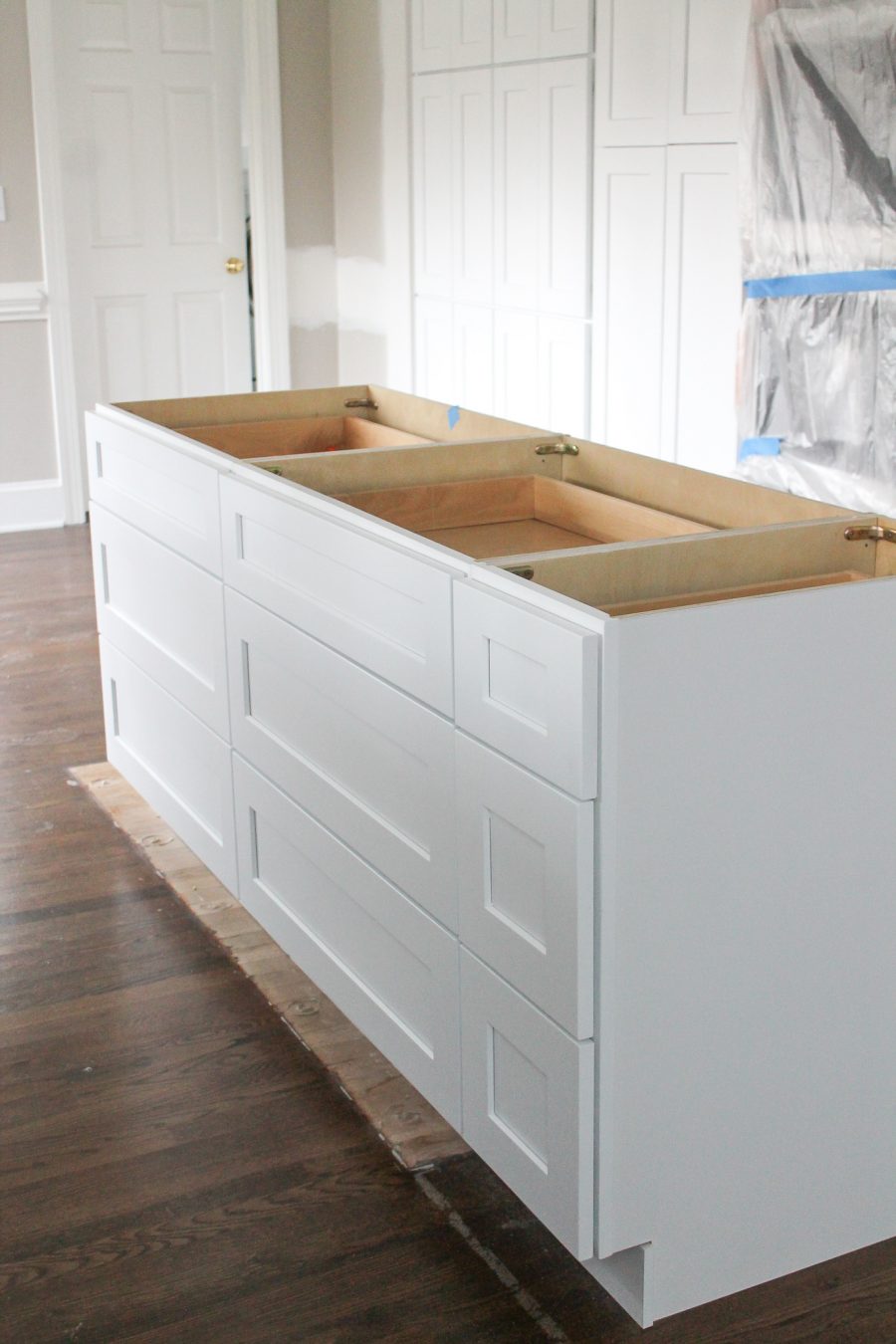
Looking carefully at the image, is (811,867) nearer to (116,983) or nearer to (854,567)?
(854,567)

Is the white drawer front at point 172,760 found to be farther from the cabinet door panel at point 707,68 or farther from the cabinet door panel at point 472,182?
the cabinet door panel at point 472,182

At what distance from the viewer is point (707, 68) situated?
13.0ft

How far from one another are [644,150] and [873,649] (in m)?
2.98

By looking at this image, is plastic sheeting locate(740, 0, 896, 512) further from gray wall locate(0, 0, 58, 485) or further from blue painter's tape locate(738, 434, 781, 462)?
gray wall locate(0, 0, 58, 485)

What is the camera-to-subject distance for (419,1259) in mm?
1905

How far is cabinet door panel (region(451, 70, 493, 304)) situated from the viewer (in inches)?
203

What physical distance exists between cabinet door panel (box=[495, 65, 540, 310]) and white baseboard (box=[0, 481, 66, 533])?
219cm

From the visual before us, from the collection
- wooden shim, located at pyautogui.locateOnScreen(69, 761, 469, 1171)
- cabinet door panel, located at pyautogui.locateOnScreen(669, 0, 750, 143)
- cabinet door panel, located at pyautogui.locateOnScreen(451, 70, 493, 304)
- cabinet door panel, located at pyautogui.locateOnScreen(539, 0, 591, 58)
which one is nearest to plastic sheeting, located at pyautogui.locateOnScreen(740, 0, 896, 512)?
cabinet door panel, located at pyautogui.locateOnScreen(669, 0, 750, 143)

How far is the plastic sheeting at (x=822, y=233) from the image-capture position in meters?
3.41

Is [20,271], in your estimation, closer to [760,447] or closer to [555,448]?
[760,447]

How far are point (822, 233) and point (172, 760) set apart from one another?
6.44ft

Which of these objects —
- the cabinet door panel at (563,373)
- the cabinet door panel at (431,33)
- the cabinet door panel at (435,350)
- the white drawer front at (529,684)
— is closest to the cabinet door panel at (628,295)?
the cabinet door panel at (563,373)

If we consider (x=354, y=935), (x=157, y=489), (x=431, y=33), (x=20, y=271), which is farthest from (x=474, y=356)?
(x=354, y=935)

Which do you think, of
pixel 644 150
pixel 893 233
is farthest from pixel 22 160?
pixel 893 233
